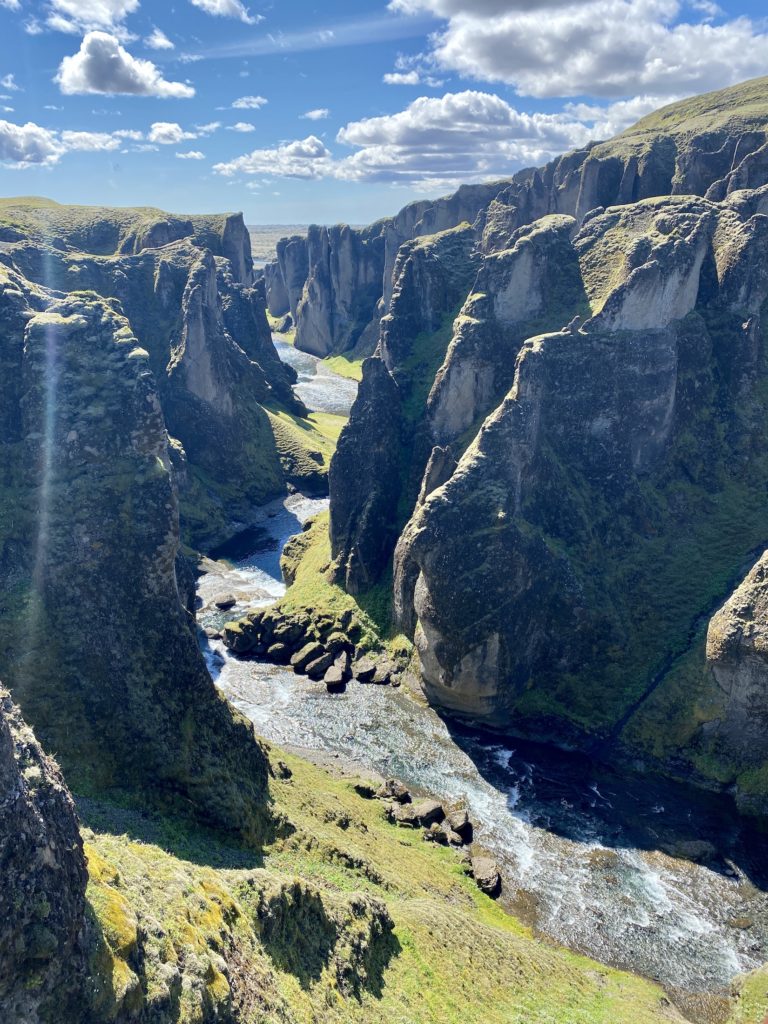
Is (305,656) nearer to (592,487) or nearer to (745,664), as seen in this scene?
(592,487)

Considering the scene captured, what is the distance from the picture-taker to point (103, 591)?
41094 mm

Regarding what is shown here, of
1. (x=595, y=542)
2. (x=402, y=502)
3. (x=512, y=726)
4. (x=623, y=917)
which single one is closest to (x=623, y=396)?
(x=595, y=542)

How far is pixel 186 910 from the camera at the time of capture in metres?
24.5

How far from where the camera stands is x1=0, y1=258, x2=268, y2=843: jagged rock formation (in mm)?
38156

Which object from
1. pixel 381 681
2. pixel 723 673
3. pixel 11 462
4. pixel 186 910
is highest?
→ pixel 11 462

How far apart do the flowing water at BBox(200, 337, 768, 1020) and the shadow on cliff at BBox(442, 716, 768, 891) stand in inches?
4.0

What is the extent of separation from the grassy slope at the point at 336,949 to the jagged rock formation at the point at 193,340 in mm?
64422

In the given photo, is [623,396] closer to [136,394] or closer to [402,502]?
[402,502]

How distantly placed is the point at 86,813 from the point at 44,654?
9.88 meters

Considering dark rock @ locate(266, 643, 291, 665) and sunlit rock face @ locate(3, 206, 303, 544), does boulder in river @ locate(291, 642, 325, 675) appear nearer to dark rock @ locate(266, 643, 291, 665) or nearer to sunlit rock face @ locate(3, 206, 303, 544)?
dark rock @ locate(266, 643, 291, 665)

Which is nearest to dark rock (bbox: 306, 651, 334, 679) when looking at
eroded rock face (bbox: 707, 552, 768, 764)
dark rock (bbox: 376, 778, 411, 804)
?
dark rock (bbox: 376, 778, 411, 804)

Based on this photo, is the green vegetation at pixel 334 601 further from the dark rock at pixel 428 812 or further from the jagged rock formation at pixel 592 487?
the dark rock at pixel 428 812

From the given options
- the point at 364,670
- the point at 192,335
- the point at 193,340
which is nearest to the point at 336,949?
the point at 364,670

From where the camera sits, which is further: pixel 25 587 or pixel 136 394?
pixel 136 394
